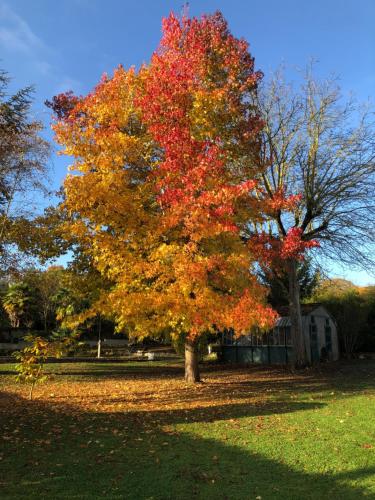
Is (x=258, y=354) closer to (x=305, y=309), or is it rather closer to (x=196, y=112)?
(x=305, y=309)

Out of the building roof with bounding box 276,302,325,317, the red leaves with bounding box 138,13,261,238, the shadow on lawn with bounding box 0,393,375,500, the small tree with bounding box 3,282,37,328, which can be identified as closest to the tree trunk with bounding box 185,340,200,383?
the red leaves with bounding box 138,13,261,238

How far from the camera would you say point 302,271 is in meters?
31.0

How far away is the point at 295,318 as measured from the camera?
20.6m

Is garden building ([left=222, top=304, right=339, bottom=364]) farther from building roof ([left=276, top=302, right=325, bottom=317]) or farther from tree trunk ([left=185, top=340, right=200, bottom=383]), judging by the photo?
tree trunk ([left=185, top=340, right=200, bottom=383])

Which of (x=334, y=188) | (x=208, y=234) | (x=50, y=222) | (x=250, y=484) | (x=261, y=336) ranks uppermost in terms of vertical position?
(x=334, y=188)

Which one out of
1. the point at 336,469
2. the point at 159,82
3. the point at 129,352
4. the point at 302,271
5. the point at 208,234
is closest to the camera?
the point at 336,469

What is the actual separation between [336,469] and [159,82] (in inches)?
425

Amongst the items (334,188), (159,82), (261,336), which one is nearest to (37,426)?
(159,82)

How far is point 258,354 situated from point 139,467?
2155cm

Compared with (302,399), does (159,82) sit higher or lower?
higher

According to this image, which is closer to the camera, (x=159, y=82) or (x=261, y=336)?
(x=159, y=82)

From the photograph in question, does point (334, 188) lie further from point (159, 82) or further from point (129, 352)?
point (129, 352)

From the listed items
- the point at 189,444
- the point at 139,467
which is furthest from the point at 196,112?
the point at 139,467

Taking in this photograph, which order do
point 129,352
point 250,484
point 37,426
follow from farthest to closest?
point 129,352
point 37,426
point 250,484
